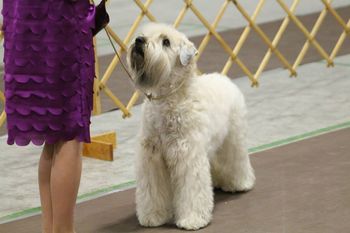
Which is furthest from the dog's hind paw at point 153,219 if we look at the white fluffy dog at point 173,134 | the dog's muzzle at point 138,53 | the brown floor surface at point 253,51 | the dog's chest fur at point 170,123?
the brown floor surface at point 253,51

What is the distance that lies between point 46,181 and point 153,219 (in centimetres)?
50

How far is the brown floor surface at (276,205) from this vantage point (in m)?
3.23

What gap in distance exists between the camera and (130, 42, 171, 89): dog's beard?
10.2 ft

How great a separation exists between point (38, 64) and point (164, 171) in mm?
715

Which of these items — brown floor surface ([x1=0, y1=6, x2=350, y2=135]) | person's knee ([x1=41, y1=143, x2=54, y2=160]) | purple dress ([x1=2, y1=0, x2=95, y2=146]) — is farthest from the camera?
brown floor surface ([x1=0, y1=6, x2=350, y2=135])

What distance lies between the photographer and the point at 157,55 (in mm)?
3104

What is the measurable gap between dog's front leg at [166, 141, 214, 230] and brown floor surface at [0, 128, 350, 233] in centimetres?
5

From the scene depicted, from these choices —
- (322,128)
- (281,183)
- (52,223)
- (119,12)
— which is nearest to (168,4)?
(119,12)

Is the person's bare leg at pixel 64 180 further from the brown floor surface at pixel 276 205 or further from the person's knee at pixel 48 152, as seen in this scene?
the brown floor surface at pixel 276 205

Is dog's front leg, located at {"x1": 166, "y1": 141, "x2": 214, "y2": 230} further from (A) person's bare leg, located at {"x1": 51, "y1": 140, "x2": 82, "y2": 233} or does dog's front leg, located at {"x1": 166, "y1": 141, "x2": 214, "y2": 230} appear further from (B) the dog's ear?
(A) person's bare leg, located at {"x1": 51, "y1": 140, "x2": 82, "y2": 233}

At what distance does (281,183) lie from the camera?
3717mm

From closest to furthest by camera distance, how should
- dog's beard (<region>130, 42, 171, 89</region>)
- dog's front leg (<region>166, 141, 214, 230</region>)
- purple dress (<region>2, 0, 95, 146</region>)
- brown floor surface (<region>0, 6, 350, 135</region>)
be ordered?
purple dress (<region>2, 0, 95, 146</region>) → dog's beard (<region>130, 42, 171, 89</region>) → dog's front leg (<region>166, 141, 214, 230</region>) → brown floor surface (<region>0, 6, 350, 135</region>)

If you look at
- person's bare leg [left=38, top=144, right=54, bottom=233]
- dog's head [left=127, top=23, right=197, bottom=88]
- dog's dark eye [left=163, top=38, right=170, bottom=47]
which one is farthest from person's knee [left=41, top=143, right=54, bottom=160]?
dog's dark eye [left=163, top=38, right=170, bottom=47]

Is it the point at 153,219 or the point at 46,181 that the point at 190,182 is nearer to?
the point at 153,219
